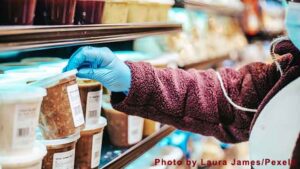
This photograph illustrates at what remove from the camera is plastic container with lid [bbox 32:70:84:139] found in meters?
1.23

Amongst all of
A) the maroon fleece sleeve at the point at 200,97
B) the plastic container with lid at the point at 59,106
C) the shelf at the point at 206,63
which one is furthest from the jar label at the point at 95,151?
the shelf at the point at 206,63

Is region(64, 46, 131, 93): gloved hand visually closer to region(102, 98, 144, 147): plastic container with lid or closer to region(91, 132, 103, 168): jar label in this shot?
region(91, 132, 103, 168): jar label

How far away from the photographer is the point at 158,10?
2074 millimetres

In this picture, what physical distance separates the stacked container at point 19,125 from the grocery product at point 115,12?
469 mm

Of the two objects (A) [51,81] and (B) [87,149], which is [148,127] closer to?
(B) [87,149]

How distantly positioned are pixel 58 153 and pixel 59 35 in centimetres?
37

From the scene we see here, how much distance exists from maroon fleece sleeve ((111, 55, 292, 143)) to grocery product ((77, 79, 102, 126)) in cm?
9

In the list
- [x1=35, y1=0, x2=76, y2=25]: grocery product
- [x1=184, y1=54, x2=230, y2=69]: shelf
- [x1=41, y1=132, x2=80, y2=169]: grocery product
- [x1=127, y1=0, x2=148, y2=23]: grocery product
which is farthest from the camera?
[x1=184, y1=54, x2=230, y2=69]: shelf

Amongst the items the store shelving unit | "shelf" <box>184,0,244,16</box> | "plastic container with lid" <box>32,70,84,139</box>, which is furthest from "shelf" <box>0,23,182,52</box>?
"shelf" <box>184,0,244,16</box>

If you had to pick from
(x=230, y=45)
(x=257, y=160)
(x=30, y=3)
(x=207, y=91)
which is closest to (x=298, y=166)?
(x=257, y=160)

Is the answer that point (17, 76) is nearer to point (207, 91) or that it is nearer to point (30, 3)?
point (30, 3)

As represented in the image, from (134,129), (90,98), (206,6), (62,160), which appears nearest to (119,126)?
(134,129)

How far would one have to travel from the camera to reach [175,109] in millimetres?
1672

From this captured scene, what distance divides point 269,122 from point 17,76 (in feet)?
2.69
